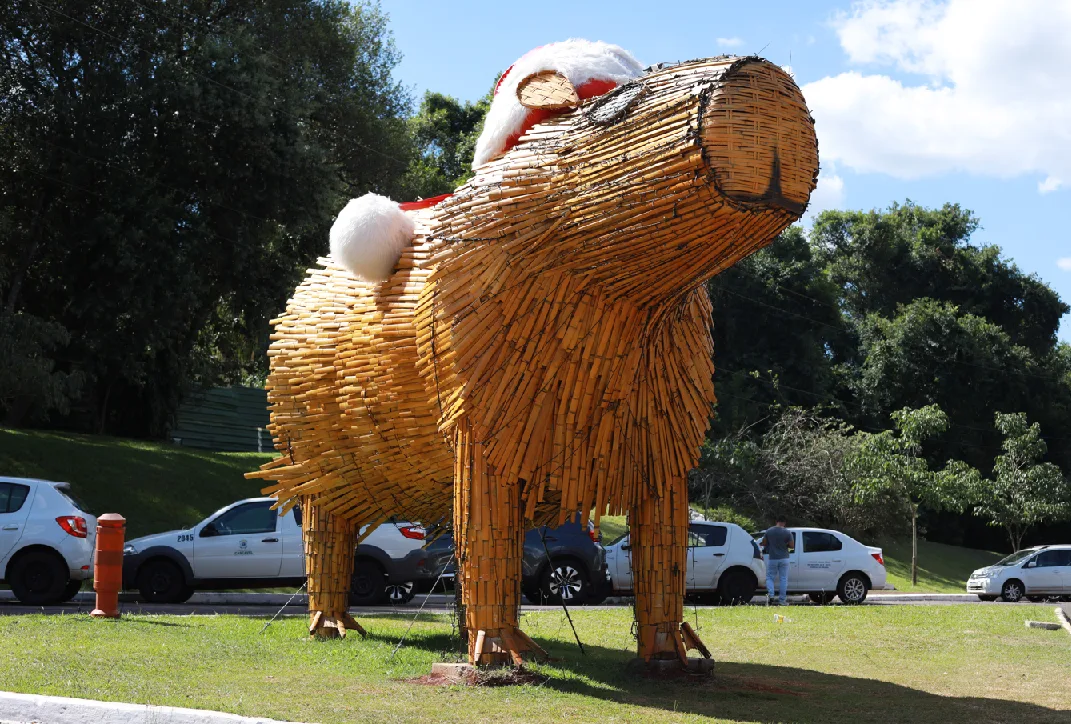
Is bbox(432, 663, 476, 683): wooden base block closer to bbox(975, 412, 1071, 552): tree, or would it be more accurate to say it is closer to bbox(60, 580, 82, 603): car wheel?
bbox(60, 580, 82, 603): car wheel

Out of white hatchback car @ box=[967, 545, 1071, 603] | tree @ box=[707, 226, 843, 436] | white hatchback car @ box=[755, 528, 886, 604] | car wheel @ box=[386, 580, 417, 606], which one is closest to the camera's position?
car wheel @ box=[386, 580, 417, 606]

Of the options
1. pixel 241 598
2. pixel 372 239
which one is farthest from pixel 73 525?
pixel 372 239

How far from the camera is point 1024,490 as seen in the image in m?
29.4

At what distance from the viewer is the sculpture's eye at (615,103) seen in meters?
5.39

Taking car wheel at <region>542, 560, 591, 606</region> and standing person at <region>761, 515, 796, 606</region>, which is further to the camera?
standing person at <region>761, 515, 796, 606</region>

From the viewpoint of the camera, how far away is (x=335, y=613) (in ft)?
26.9

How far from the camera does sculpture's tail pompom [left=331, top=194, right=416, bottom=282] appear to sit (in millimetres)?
6648

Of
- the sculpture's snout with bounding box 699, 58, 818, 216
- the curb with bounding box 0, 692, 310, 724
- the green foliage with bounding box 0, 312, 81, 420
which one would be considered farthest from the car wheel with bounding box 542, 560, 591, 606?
the sculpture's snout with bounding box 699, 58, 818, 216

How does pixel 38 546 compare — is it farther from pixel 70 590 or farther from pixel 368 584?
pixel 368 584

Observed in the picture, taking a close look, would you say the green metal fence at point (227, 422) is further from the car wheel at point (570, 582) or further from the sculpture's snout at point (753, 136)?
the sculpture's snout at point (753, 136)

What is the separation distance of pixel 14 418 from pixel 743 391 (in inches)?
729

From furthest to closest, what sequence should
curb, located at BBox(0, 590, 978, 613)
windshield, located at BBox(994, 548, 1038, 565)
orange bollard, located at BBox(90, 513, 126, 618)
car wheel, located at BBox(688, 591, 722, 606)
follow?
windshield, located at BBox(994, 548, 1038, 565)
car wheel, located at BBox(688, 591, 722, 606)
curb, located at BBox(0, 590, 978, 613)
orange bollard, located at BBox(90, 513, 126, 618)

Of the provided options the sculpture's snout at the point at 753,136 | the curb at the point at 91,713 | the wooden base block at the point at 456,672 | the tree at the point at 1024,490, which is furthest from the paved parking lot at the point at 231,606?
the tree at the point at 1024,490

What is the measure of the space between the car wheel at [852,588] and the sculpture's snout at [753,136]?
13.2 m
